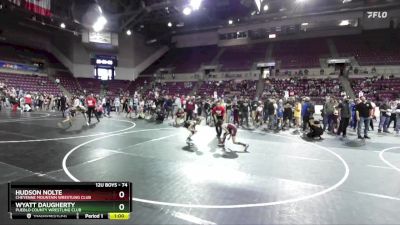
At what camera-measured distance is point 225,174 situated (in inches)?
281

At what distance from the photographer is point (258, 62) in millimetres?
37969

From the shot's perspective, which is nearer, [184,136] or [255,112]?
[184,136]

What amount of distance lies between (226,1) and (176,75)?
17.3 metres

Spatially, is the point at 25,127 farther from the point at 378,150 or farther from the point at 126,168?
the point at 378,150

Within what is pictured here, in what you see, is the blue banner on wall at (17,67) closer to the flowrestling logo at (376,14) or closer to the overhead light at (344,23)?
the overhead light at (344,23)

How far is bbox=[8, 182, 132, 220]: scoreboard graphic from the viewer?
3453mm

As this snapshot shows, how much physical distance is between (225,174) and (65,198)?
4.37 metres

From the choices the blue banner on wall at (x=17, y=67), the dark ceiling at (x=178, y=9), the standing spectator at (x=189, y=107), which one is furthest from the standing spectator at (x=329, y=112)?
the blue banner on wall at (x=17, y=67)

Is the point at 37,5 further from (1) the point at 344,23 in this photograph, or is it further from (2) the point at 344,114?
(1) the point at 344,23

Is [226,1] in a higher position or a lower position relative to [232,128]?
higher

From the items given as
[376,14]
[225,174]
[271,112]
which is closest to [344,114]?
[271,112]

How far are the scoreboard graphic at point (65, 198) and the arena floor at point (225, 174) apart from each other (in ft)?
3.35

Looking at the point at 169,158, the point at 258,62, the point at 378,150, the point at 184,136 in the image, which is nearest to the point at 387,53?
the point at 258,62

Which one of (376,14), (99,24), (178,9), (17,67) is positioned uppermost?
(376,14)
